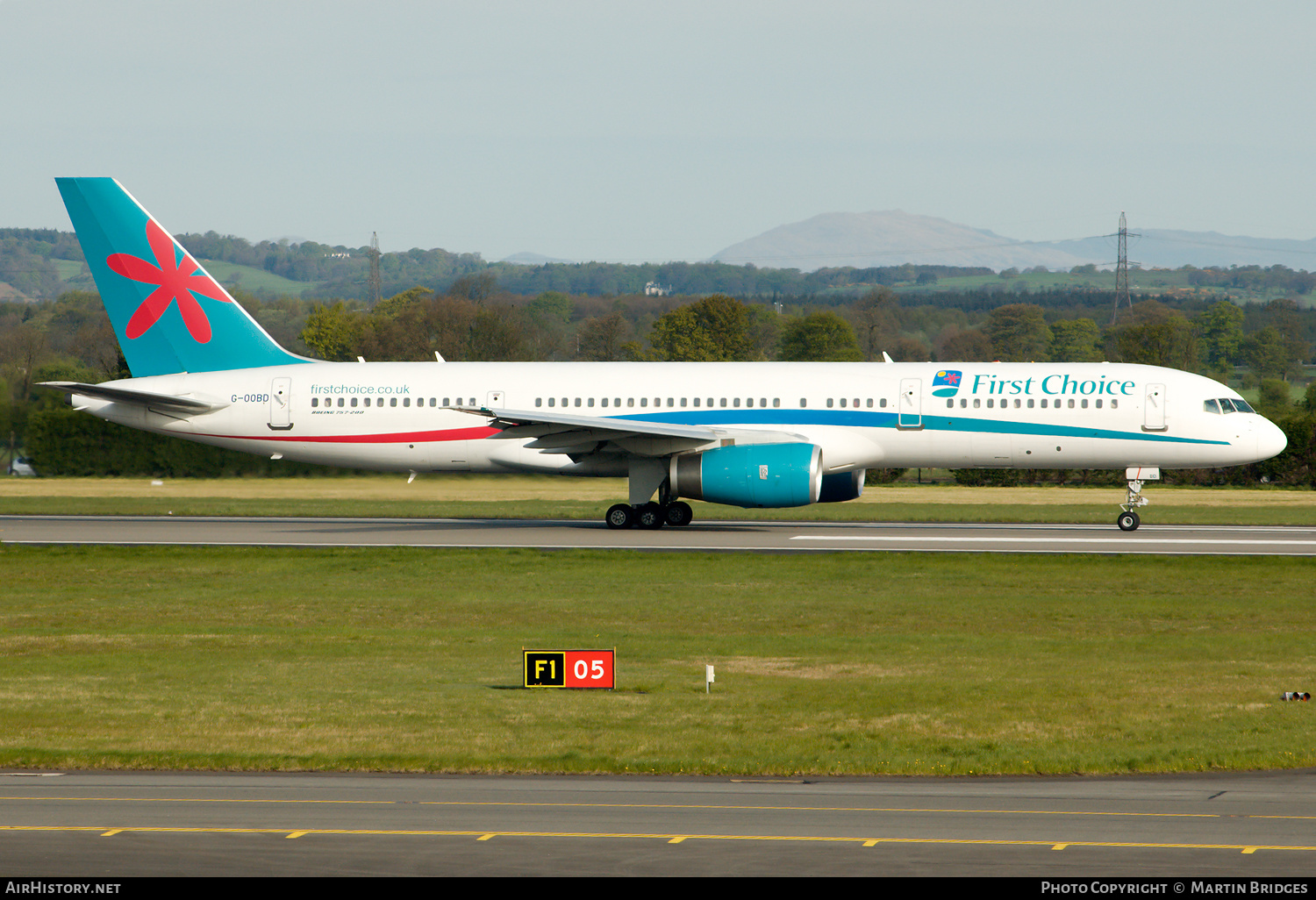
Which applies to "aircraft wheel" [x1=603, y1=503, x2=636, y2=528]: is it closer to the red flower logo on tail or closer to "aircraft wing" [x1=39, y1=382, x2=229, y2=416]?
"aircraft wing" [x1=39, y1=382, x2=229, y2=416]

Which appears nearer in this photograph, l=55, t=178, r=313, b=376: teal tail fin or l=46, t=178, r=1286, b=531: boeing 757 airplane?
l=46, t=178, r=1286, b=531: boeing 757 airplane

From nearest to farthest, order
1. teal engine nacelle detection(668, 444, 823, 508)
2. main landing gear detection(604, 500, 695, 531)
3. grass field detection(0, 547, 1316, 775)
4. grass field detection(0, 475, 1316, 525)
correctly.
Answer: grass field detection(0, 547, 1316, 775), teal engine nacelle detection(668, 444, 823, 508), main landing gear detection(604, 500, 695, 531), grass field detection(0, 475, 1316, 525)

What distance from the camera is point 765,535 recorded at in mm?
34469

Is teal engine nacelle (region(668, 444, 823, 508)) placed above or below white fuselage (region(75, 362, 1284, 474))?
below

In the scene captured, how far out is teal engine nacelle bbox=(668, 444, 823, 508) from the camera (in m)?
32.5

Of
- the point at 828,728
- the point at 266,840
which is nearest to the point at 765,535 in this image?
the point at 828,728

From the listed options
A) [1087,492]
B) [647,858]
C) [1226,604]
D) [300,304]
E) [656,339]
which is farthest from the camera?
[300,304]

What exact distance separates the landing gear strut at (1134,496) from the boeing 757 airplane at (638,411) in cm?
7

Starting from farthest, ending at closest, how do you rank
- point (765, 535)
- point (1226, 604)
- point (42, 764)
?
point (765, 535)
point (1226, 604)
point (42, 764)

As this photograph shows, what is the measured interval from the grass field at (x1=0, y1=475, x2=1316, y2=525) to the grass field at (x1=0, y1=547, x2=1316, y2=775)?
38.8 ft

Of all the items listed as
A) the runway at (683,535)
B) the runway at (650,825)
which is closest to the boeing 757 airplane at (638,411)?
the runway at (683,535)

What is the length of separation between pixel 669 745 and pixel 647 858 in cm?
408

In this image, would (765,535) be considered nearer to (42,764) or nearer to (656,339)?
(42,764)

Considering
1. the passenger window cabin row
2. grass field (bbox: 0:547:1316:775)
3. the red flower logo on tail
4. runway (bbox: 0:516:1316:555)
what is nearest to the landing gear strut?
runway (bbox: 0:516:1316:555)
